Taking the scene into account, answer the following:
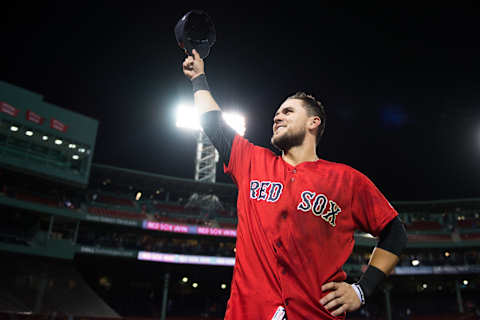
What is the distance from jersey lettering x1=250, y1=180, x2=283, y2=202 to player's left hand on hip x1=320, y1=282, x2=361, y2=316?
61 centimetres

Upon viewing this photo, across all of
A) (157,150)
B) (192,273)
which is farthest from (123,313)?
(157,150)

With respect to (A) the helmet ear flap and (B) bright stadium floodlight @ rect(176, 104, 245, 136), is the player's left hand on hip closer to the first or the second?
(A) the helmet ear flap

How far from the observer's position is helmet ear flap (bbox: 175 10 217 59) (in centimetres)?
279

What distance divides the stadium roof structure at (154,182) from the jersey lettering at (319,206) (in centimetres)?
3126

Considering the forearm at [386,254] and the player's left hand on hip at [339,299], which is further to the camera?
the forearm at [386,254]

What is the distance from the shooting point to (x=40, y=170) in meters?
25.0

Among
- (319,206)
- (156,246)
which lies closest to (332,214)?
(319,206)

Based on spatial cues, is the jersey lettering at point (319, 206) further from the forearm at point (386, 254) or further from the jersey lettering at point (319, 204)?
the forearm at point (386, 254)

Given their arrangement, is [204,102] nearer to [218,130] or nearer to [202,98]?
[202,98]

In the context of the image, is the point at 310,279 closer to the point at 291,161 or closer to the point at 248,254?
the point at 248,254

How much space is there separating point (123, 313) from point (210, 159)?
1534 cm

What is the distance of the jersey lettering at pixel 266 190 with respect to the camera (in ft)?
7.49

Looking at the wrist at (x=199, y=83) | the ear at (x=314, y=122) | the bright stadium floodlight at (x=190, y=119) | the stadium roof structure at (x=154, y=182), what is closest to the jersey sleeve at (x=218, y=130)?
the wrist at (x=199, y=83)

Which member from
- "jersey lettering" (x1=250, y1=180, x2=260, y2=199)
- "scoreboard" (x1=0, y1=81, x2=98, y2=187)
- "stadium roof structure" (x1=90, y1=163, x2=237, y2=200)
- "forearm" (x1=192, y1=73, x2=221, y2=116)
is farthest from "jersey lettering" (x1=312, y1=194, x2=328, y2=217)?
"stadium roof structure" (x1=90, y1=163, x2=237, y2=200)
